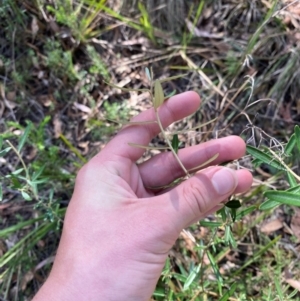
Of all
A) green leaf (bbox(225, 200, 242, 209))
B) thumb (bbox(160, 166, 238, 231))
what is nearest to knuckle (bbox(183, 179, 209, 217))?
thumb (bbox(160, 166, 238, 231))

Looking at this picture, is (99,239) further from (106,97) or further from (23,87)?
(23,87)

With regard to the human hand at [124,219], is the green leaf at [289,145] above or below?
above

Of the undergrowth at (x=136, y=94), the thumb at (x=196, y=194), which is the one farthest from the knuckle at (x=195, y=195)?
the undergrowth at (x=136, y=94)

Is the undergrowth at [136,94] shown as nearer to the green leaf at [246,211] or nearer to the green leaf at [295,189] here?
the green leaf at [246,211]

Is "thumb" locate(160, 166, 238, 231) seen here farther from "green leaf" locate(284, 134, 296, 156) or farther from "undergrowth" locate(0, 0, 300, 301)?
"undergrowth" locate(0, 0, 300, 301)

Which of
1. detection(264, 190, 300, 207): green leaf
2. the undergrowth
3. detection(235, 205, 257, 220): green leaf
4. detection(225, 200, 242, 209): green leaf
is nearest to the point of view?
detection(264, 190, 300, 207): green leaf

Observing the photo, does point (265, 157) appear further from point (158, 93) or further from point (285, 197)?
point (158, 93)

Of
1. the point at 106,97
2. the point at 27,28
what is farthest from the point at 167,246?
the point at 27,28
